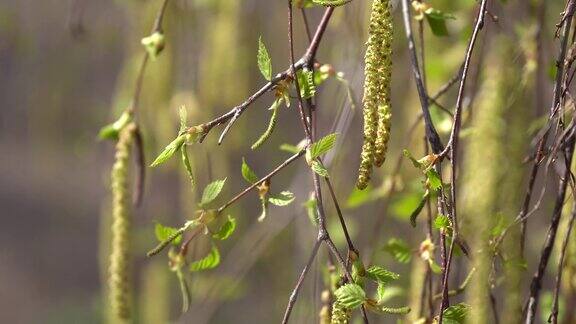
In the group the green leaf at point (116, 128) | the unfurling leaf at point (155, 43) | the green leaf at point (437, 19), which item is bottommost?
the green leaf at point (116, 128)

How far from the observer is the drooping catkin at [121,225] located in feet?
3.95

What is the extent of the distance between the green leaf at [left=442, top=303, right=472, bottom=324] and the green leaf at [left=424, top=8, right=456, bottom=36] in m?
0.31

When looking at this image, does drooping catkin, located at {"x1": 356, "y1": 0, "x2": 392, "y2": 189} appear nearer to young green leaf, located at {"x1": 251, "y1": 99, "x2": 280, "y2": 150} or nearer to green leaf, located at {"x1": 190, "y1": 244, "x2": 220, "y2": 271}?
young green leaf, located at {"x1": 251, "y1": 99, "x2": 280, "y2": 150}

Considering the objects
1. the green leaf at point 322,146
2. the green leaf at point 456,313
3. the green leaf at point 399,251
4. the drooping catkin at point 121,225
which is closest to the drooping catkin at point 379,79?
the green leaf at point 322,146

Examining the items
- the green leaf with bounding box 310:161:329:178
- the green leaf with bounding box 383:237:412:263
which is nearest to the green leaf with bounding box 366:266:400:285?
the green leaf with bounding box 310:161:329:178

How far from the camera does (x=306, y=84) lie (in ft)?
2.86

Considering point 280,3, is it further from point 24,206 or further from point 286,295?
point 24,206

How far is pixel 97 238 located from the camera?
634cm

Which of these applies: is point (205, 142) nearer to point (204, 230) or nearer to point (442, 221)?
point (204, 230)

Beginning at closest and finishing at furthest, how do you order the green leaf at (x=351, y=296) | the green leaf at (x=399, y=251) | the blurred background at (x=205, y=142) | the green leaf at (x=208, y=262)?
the green leaf at (x=351, y=296), the green leaf at (x=208, y=262), the green leaf at (x=399, y=251), the blurred background at (x=205, y=142)

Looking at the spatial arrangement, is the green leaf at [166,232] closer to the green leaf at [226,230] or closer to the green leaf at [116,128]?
the green leaf at [226,230]

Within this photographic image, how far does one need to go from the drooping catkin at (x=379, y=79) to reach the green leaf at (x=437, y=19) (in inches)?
6.9

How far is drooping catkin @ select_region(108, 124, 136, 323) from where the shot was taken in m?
1.21

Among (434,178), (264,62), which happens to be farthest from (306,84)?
(434,178)
